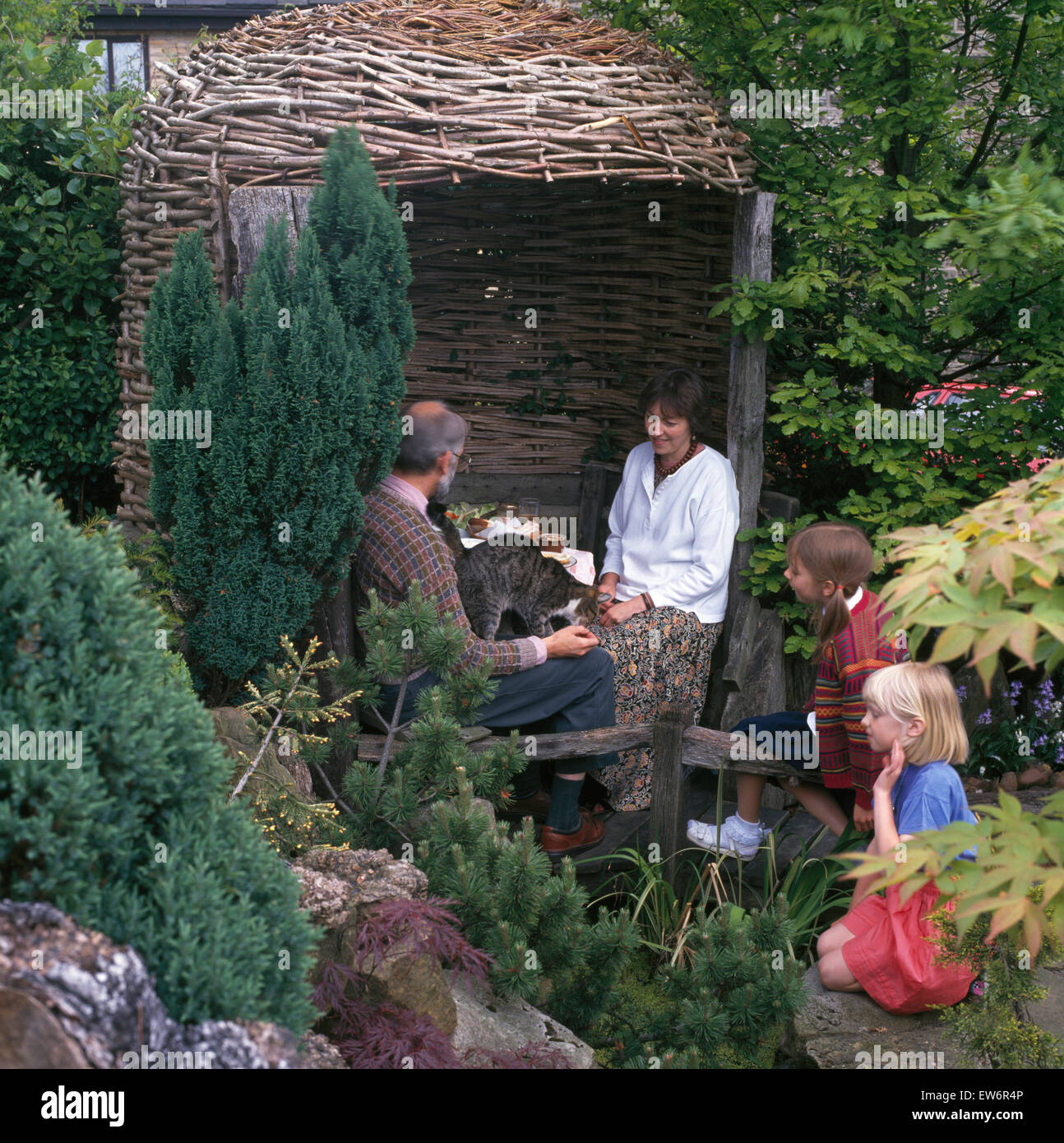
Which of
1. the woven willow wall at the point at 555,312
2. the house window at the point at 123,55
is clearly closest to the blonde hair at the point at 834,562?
the woven willow wall at the point at 555,312

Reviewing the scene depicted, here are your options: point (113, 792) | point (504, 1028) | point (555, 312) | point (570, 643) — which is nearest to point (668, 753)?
point (570, 643)

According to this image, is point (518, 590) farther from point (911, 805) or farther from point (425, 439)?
point (911, 805)

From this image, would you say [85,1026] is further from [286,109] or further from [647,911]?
[286,109]

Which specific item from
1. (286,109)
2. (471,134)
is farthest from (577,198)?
(286,109)

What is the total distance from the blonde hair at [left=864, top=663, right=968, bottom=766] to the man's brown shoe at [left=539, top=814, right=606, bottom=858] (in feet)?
5.92

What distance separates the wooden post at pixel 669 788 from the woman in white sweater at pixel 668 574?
719mm

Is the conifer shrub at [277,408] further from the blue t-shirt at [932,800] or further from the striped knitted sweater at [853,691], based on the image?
the blue t-shirt at [932,800]

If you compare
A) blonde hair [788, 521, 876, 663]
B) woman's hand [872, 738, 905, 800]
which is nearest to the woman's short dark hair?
blonde hair [788, 521, 876, 663]

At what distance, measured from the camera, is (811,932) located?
158 inches

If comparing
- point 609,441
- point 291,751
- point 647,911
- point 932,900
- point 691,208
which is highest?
point 691,208

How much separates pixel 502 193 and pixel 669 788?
12.5ft

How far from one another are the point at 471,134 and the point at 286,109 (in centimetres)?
73

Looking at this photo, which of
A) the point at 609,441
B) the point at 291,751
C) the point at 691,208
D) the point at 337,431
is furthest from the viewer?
the point at 609,441

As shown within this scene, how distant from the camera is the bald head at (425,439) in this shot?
427 centimetres
